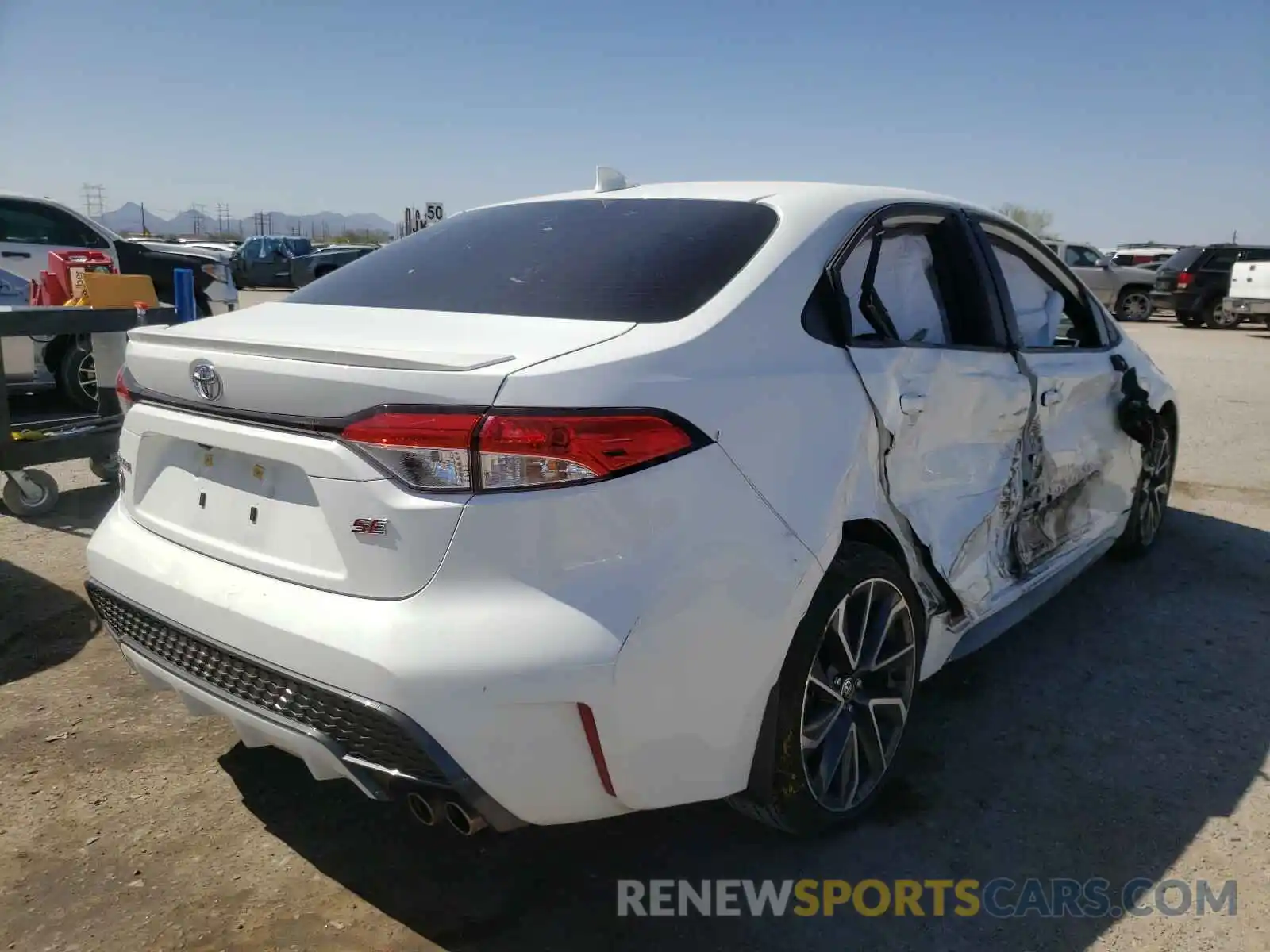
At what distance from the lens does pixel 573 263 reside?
2.66m

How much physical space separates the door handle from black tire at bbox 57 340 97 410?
571 centimetres

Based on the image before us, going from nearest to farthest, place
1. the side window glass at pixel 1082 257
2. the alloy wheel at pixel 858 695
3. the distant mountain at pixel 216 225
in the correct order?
the alloy wheel at pixel 858 695 → the side window glass at pixel 1082 257 → the distant mountain at pixel 216 225

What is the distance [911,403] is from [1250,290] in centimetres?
2038

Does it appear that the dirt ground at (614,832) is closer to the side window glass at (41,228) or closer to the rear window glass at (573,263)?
the rear window glass at (573,263)

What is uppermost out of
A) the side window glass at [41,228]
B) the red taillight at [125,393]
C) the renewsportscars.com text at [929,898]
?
the side window glass at [41,228]

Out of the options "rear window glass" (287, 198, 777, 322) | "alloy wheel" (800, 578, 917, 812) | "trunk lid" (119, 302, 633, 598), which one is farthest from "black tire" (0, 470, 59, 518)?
"alloy wheel" (800, 578, 917, 812)

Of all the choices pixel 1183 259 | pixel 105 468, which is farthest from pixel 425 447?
pixel 1183 259

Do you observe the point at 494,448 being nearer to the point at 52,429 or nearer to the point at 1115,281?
the point at 52,429

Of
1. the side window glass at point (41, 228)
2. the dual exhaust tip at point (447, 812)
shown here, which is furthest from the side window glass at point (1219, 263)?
the dual exhaust tip at point (447, 812)

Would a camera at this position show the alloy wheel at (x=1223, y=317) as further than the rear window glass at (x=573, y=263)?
Yes

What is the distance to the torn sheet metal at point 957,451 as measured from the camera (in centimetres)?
273

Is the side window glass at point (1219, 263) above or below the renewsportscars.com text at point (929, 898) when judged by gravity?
above

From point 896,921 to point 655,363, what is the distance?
1.43 metres

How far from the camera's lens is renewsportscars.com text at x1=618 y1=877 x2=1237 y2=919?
7.99 feet
